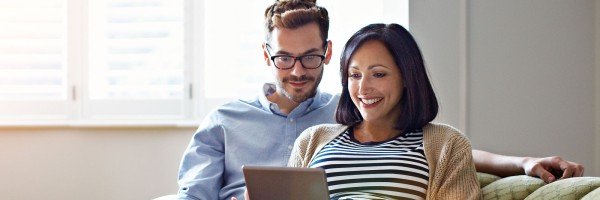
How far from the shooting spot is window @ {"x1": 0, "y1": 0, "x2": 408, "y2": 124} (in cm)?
401

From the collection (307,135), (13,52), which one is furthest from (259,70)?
(307,135)

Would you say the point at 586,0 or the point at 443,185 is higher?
the point at 586,0

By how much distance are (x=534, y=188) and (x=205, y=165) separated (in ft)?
3.07

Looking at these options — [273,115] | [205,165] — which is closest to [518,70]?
[273,115]

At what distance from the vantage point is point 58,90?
4074 mm

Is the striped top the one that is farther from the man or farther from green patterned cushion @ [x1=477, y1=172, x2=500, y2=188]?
the man

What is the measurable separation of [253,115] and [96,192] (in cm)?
187

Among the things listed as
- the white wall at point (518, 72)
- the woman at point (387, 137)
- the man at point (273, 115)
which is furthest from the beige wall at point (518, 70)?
the woman at point (387, 137)

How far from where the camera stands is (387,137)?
1989mm

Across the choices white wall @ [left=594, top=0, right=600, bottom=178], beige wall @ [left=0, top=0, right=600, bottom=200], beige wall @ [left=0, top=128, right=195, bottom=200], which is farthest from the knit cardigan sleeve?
beige wall @ [left=0, top=128, right=195, bottom=200]

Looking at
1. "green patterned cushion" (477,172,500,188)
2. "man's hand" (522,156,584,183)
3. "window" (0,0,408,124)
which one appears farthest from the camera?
"window" (0,0,408,124)

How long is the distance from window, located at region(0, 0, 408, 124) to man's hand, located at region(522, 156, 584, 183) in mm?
2320

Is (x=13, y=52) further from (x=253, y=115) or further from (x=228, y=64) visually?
(x=253, y=115)

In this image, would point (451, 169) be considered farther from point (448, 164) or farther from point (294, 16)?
point (294, 16)
